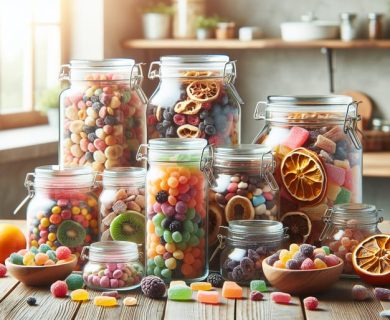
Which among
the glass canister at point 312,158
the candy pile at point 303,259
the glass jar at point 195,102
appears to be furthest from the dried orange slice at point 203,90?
the candy pile at point 303,259

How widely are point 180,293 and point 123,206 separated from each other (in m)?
0.21

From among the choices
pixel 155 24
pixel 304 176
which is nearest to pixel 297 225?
pixel 304 176

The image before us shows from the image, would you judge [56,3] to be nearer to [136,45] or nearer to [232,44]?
[136,45]

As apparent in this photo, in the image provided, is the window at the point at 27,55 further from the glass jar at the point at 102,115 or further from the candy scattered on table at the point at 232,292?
the candy scattered on table at the point at 232,292

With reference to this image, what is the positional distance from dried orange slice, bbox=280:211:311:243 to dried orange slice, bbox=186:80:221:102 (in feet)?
0.83

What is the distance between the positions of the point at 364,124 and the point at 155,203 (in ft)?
9.64

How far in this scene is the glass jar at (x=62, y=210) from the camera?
1.53 m

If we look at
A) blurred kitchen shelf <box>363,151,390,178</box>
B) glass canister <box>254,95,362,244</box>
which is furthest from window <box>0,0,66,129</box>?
glass canister <box>254,95,362,244</box>

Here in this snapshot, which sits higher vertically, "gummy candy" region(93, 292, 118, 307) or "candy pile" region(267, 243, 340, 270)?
"candy pile" region(267, 243, 340, 270)

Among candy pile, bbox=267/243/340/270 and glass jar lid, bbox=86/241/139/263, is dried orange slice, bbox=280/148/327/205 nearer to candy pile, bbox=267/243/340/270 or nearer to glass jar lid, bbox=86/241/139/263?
candy pile, bbox=267/243/340/270

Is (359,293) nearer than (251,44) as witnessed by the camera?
Yes

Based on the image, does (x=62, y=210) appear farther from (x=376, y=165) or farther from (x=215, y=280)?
(x=376, y=165)

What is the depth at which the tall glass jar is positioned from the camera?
1456mm

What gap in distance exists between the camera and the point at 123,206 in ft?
5.01
